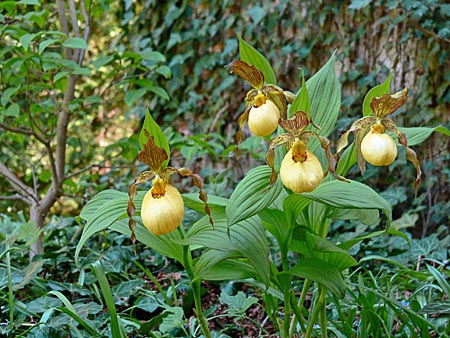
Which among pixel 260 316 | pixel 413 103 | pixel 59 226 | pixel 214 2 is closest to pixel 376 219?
pixel 260 316

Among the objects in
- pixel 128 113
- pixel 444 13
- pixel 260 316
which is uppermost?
pixel 444 13

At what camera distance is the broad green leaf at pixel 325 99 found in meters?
0.82

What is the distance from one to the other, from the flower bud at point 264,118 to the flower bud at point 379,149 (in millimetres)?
135

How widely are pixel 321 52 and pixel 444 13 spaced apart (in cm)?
52

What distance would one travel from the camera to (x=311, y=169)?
2.09 ft

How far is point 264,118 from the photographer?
72cm

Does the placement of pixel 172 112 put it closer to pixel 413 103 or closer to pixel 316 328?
pixel 413 103

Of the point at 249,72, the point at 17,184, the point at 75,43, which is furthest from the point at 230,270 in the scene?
the point at 17,184

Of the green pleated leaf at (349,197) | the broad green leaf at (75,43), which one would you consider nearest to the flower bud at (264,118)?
the green pleated leaf at (349,197)

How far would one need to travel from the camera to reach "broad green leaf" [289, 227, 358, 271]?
0.73m

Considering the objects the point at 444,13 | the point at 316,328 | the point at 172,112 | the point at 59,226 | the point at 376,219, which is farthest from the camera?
the point at 172,112

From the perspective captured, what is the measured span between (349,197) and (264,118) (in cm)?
16

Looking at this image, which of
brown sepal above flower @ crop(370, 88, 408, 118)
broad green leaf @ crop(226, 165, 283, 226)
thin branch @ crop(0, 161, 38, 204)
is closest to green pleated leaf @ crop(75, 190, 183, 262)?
broad green leaf @ crop(226, 165, 283, 226)

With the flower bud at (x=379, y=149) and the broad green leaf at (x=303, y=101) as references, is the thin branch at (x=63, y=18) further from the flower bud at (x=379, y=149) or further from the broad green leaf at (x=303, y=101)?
the flower bud at (x=379, y=149)
